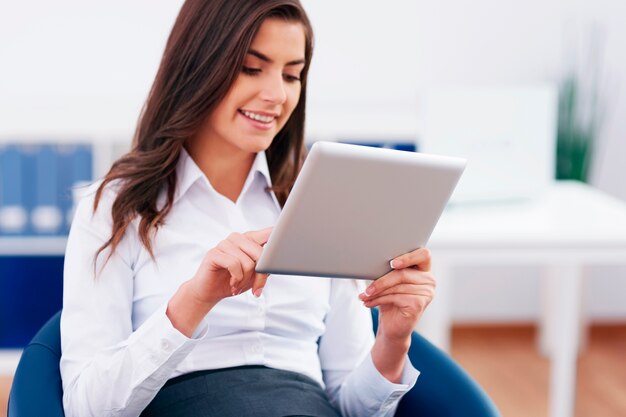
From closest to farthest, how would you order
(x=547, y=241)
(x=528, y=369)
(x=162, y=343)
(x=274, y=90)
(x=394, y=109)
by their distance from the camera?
(x=162, y=343), (x=274, y=90), (x=547, y=241), (x=528, y=369), (x=394, y=109)

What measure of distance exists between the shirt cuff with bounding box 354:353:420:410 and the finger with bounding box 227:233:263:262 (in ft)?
1.38

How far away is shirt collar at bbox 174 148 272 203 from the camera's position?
5.47ft

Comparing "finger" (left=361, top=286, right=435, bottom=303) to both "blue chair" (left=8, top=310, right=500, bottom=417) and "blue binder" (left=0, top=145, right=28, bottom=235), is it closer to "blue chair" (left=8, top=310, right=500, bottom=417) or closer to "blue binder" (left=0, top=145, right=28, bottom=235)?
"blue chair" (left=8, top=310, right=500, bottom=417)

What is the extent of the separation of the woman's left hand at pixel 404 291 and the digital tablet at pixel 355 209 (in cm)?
2

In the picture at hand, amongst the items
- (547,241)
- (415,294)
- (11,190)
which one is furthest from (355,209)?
(11,190)

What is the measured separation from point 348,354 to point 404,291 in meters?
→ 0.35

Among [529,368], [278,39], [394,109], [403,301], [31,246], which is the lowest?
A: [529,368]

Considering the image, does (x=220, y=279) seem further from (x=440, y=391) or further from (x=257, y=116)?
(x=440, y=391)

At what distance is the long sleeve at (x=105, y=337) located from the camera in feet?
4.62

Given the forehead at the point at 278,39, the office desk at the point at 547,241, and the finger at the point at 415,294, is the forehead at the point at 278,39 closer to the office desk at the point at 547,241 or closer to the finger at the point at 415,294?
the finger at the point at 415,294

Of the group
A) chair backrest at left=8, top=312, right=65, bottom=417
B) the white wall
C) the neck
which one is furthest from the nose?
the white wall

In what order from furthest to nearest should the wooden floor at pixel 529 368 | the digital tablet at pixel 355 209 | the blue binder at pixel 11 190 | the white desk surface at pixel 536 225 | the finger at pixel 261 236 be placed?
1. the wooden floor at pixel 529 368
2. the blue binder at pixel 11 190
3. the white desk surface at pixel 536 225
4. the finger at pixel 261 236
5. the digital tablet at pixel 355 209

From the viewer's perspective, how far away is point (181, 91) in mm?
1643

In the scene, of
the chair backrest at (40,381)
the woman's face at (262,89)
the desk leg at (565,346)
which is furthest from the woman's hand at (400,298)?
the desk leg at (565,346)
